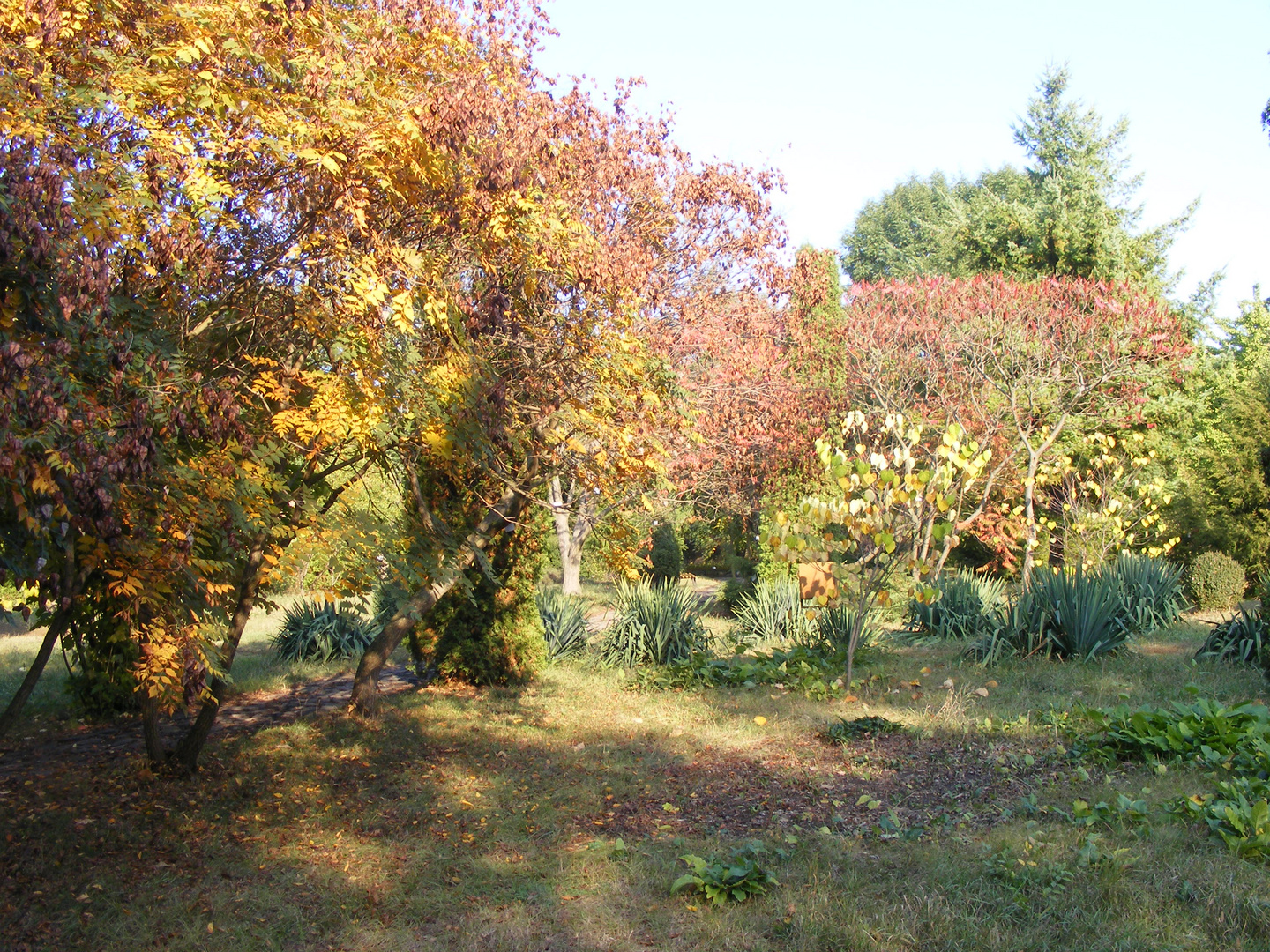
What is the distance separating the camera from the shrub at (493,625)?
8.53 metres

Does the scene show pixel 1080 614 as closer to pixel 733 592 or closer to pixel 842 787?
pixel 842 787

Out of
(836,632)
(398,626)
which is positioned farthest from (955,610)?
(398,626)

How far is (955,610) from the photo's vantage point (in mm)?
10562

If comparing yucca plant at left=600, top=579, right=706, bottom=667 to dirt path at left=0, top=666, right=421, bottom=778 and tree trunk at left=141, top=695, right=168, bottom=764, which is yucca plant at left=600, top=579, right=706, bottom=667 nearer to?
dirt path at left=0, top=666, right=421, bottom=778

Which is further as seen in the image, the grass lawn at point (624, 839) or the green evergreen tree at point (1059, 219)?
the green evergreen tree at point (1059, 219)

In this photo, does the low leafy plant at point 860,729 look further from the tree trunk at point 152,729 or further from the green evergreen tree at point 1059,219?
the green evergreen tree at point 1059,219

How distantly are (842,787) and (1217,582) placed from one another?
31.6ft

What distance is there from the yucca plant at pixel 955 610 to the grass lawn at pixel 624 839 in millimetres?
2922

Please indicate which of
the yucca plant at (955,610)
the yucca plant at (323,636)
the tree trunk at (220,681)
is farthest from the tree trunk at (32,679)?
the yucca plant at (955,610)

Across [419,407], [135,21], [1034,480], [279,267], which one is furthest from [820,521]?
[1034,480]

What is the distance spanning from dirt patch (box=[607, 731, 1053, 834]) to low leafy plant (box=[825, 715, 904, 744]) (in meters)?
0.07

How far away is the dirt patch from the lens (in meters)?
4.83

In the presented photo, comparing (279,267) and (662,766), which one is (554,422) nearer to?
(279,267)

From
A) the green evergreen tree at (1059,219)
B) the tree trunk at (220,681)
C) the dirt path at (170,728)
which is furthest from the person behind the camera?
the green evergreen tree at (1059,219)
